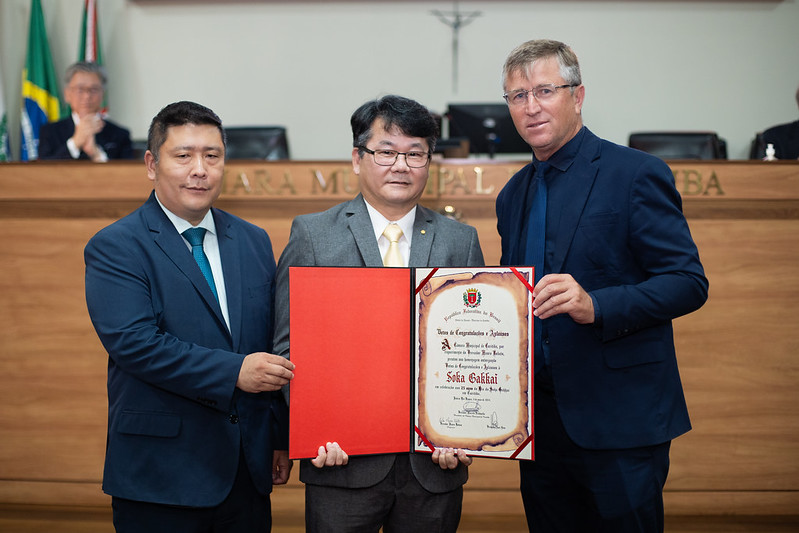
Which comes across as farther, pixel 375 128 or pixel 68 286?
pixel 68 286

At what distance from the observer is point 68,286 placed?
9.05ft

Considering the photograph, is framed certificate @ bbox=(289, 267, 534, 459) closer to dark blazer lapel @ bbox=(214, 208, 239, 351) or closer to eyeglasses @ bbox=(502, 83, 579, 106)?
dark blazer lapel @ bbox=(214, 208, 239, 351)

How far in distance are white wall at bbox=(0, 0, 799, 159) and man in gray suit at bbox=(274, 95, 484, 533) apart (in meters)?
3.80

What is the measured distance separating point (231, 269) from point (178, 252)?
0.45 feet

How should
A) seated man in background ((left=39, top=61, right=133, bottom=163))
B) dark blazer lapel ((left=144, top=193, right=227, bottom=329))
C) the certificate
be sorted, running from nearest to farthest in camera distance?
the certificate, dark blazer lapel ((left=144, top=193, right=227, bottom=329)), seated man in background ((left=39, top=61, right=133, bottom=163))

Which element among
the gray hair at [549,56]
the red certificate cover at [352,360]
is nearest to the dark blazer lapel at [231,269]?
the red certificate cover at [352,360]

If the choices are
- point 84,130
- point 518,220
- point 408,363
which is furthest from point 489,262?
point 84,130

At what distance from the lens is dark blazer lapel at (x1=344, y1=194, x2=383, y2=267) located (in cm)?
155

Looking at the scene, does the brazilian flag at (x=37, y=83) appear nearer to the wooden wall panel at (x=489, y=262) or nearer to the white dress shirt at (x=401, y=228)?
the wooden wall panel at (x=489, y=262)

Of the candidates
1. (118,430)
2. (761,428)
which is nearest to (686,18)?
(761,428)

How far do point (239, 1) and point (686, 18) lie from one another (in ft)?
12.1

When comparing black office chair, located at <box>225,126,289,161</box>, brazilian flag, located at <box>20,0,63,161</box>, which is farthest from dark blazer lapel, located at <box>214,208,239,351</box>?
brazilian flag, located at <box>20,0,63,161</box>

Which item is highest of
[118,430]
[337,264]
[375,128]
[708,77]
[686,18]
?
[686,18]

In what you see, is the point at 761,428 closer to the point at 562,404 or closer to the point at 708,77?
the point at 562,404
